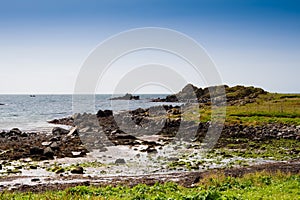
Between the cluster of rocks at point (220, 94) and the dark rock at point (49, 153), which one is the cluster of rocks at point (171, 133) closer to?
the dark rock at point (49, 153)

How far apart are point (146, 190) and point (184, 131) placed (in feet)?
147

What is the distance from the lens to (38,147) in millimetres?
44344

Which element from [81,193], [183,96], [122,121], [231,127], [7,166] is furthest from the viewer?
[183,96]

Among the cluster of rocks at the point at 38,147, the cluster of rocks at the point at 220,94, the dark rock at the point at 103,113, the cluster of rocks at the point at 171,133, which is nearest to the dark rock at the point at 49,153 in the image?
the cluster of rocks at the point at 38,147

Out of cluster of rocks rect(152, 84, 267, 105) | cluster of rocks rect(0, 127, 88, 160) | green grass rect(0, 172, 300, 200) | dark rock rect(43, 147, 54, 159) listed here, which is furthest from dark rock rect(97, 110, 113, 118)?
green grass rect(0, 172, 300, 200)

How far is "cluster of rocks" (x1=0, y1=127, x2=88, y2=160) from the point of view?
41.3 meters

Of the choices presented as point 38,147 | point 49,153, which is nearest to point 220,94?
point 38,147

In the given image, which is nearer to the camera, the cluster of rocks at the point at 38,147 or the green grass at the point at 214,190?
the green grass at the point at 214,190

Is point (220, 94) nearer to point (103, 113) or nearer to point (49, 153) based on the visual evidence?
point (103, 113)

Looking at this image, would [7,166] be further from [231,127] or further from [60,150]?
[231,127]

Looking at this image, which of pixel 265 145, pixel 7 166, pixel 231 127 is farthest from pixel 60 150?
pixel 231 127

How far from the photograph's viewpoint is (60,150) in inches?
1775

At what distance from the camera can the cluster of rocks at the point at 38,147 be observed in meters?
41.3

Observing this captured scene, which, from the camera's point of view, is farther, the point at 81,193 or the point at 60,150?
the point at 60,150
